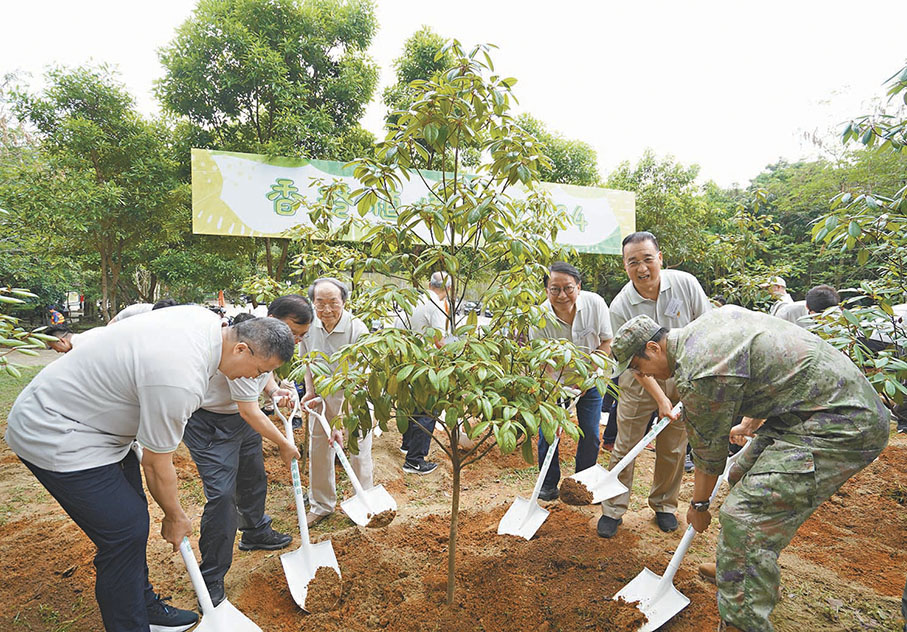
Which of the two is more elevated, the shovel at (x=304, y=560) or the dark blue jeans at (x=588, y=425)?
the dark blue jeans at (x=588, y=425)

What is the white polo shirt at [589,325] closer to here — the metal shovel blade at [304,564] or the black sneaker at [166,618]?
the metal shovel blade at [304,564]

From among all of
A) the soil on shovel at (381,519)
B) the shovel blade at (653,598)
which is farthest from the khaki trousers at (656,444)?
the soil on shovel at (381,519)

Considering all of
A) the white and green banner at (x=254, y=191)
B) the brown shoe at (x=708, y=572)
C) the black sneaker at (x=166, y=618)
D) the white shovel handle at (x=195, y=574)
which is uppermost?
the white and green banner at (x=254, y=191)

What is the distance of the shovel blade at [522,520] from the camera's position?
9.31ft

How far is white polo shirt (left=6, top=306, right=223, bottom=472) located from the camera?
5.58 ft

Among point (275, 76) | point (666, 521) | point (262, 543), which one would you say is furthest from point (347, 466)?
point (275, 76)

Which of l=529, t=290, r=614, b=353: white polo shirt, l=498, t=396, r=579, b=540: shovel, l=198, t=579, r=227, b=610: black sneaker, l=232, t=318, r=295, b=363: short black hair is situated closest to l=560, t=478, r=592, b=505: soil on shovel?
l=498, t=396, r=579, b=540: shovel

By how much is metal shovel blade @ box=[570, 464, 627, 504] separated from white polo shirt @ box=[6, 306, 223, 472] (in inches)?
88.3

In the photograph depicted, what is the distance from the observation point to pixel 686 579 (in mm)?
2367

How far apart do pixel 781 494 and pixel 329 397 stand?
2554mm

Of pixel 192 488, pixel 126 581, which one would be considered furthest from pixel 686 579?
pixel 192 488

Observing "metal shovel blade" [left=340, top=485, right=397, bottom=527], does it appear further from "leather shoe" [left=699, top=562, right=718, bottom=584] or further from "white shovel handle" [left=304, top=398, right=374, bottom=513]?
"leather shoe" [left=699, top=562, right=718, bottom=584]

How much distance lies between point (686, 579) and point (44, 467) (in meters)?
2.88

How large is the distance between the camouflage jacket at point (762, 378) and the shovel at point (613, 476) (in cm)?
73
